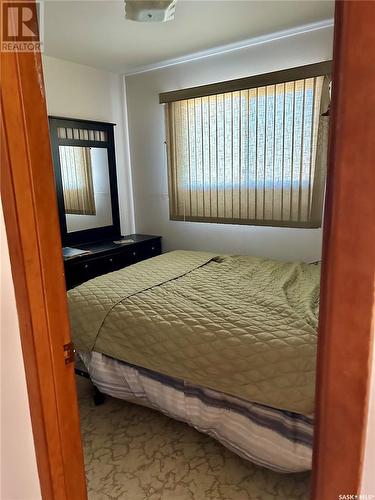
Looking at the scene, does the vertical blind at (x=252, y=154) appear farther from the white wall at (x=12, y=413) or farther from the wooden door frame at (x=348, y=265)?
the white wall at (x=12, y=413)

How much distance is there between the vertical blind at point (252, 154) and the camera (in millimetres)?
2861

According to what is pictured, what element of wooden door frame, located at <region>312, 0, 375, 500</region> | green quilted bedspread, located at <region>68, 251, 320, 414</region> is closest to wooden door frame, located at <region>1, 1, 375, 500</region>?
wooden door frame, located at <region>312, 0, 375, 500</region>

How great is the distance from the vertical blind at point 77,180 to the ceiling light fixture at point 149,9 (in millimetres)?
1507

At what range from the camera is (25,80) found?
770mm

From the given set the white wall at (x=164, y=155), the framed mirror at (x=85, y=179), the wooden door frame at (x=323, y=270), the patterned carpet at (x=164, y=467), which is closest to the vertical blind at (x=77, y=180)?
the framed mirror at (x=85, y=179)

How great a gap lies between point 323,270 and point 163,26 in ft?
8.55

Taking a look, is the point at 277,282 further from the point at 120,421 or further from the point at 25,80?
the point at 25,80

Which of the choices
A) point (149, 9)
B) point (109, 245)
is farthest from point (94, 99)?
point (149, 9)

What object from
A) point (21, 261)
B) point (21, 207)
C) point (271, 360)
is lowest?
point (271, 360)

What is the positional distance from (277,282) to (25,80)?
1976mm

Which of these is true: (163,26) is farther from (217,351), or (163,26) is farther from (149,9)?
(217,351)

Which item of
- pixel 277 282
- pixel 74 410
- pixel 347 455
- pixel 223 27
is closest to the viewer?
pixel 347 455

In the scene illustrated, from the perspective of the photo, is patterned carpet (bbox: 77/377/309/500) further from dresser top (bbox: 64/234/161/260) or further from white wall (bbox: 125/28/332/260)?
white wall (bbox: 125/28/332/260)

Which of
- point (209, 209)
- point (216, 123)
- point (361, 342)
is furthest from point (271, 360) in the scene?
point (216, 123)
